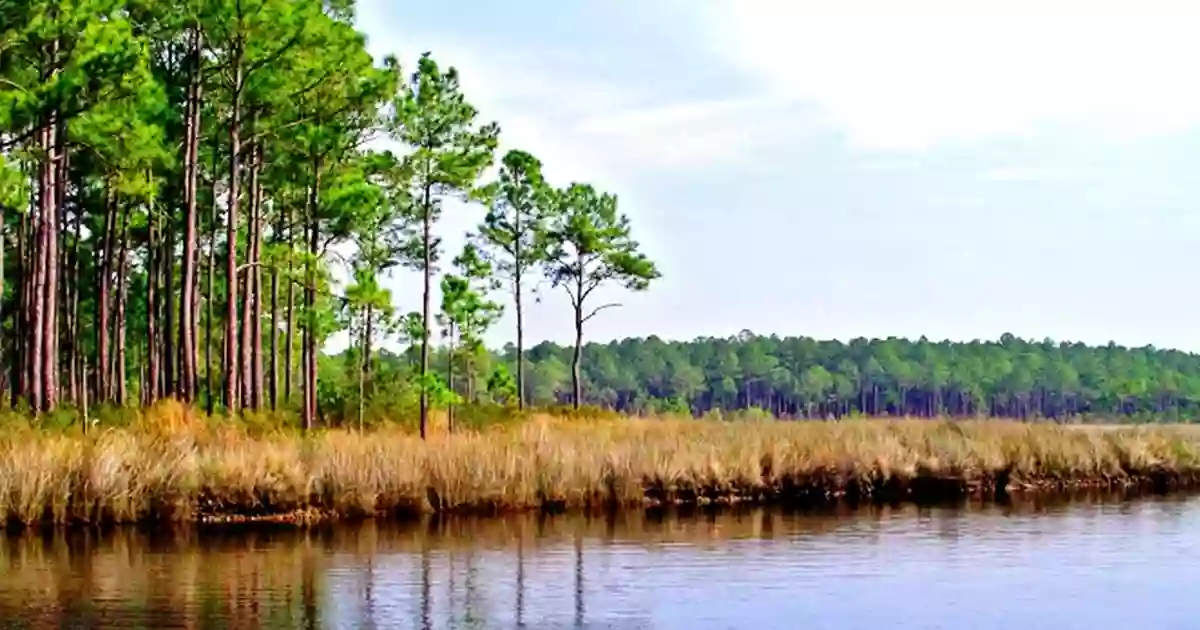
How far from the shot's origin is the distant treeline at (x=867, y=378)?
163 metres

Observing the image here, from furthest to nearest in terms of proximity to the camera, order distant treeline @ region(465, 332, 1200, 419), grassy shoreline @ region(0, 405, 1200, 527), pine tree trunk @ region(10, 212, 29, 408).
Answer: distant treeline @ region(465, 332, 1200, 419) < pine tree trunk @ region(10, 212, 29, 408) < grassy shoreline @ region(0, 405, 1200, 527)

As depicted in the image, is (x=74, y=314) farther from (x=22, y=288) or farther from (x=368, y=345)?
(x=368, y=345)

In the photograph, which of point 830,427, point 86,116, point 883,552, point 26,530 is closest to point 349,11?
point 86,116

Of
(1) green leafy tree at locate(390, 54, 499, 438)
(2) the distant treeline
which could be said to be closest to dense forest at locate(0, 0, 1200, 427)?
(1) green leafy tree at locate(390, 54, 499, 438)

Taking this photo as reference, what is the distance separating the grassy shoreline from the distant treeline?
120 meters

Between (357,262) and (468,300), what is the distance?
4.65 m

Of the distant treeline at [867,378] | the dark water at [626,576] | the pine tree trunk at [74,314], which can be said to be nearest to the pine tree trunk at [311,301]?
the pine tree trunk at [74,314]

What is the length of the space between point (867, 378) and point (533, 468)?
154 m

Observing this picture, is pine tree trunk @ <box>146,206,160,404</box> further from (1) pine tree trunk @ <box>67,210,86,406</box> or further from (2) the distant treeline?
(2) the distant treeline

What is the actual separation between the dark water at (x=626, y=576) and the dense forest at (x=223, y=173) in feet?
33.1

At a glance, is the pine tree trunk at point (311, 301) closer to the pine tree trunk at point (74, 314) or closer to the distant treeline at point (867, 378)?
the pine tree trunk at point (74, 314)

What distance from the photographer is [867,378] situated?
579 feet

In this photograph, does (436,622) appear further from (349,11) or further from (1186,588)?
(349,11)

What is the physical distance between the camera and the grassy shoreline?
2238 centimetres
